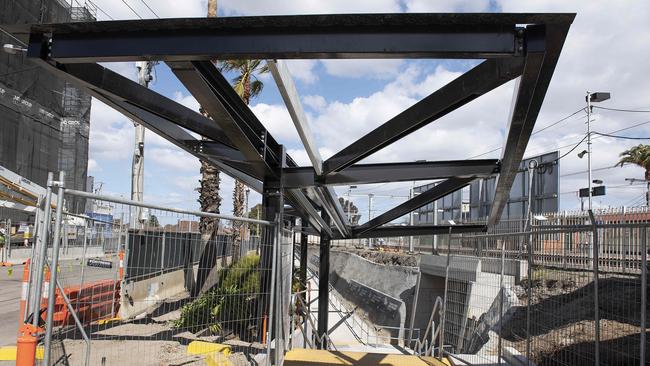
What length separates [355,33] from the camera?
3.31 m

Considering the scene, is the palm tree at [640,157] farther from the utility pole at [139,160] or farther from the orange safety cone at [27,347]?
the orange safety cone at [27,347]

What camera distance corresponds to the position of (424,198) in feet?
30.6

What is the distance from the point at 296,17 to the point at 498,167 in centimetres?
472

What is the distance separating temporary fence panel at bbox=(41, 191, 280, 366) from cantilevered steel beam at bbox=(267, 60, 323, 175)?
1.09 m

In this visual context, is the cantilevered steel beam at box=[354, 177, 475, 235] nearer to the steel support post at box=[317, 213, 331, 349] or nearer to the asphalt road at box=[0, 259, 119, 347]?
the steel support post at box=[317, 213, 331, 349]

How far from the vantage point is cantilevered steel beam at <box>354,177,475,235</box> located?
27.8 feet

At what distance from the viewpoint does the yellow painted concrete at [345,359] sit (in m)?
7.30

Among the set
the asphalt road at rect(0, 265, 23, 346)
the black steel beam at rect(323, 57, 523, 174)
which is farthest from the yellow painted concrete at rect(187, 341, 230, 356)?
the asphalt road at rect(0, 265, 23, 346)

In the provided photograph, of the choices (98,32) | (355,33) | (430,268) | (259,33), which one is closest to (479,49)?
(355,33)

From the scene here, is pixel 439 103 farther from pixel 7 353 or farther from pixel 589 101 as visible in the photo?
pixel 589 101

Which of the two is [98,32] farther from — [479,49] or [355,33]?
[479,49]

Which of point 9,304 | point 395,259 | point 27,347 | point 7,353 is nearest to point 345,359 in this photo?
point 27,347

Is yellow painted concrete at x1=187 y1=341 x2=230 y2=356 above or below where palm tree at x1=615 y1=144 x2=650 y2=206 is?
below

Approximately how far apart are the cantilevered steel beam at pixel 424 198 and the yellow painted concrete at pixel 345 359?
108 inches
